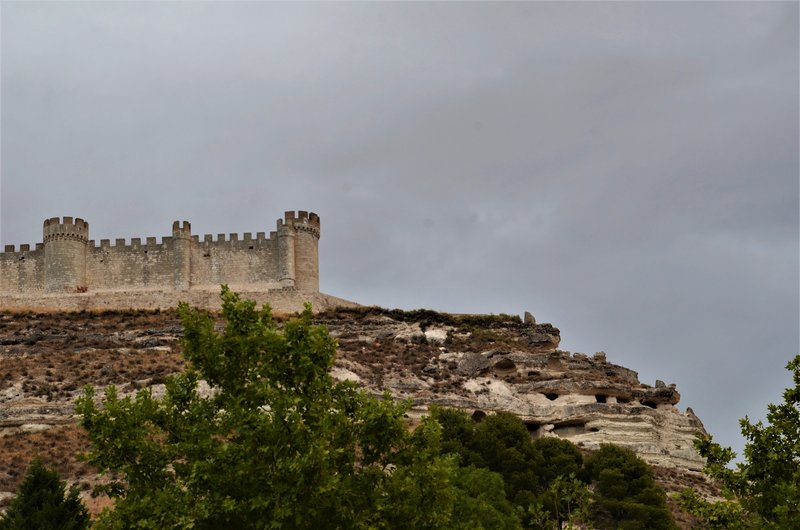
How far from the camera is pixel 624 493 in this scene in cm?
4128

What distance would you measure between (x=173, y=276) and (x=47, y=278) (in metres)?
Answer: 7.43

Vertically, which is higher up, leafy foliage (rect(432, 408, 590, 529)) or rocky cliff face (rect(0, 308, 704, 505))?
rocky cliff face (rect(0, 308, 704, 505))

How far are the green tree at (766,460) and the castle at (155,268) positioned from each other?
46722 millimetres

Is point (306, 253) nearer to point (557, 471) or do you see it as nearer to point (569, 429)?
point (569, 429)

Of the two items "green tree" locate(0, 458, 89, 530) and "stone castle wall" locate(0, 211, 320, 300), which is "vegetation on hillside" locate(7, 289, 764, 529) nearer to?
"green tree" locate(0, 458, 89, 530)

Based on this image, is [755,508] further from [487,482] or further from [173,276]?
[173,276]

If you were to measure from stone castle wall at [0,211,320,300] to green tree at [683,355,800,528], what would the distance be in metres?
47.3

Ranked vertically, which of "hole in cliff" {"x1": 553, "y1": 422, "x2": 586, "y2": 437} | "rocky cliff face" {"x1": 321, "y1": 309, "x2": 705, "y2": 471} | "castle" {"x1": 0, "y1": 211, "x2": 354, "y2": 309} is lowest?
"hole in cliff" {"x1": 553, "y1": 422, "x2": 586, "y2": 437}

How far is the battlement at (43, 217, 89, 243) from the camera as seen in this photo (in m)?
71.6

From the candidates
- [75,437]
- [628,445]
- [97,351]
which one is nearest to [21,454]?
[75,437]

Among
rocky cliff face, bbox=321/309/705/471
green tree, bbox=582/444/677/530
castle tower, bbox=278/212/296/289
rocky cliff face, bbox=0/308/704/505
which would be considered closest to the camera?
green tree, bbox=582/444/677/530

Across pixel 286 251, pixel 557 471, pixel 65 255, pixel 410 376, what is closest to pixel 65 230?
pixel 65 255

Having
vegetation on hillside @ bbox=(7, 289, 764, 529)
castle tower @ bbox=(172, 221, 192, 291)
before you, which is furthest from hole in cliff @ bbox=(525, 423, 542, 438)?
vegetation on hillside @ bbox=(7, 289, 764, 529)

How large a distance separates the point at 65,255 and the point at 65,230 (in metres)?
1.58
